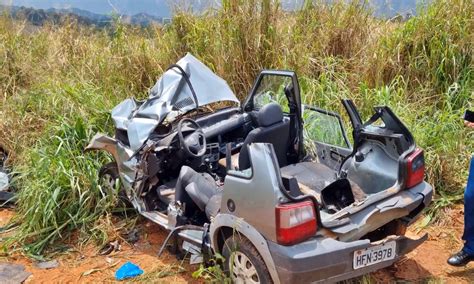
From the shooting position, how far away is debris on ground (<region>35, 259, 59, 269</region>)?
405cm

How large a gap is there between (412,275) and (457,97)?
321cm

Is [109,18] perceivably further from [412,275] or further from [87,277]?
[412,275]

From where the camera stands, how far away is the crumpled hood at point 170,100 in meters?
4.11

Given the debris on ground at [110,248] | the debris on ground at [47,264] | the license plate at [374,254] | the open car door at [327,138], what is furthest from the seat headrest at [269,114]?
the debris on ground at [47,264]

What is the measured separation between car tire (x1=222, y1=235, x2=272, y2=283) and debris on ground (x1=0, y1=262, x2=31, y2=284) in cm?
189

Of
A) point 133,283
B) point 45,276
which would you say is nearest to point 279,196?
point 133,283

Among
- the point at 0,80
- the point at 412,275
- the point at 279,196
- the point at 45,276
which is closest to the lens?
the point at 279,196

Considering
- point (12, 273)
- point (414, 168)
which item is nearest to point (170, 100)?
point (12, 273)

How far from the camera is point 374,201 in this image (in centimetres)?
305

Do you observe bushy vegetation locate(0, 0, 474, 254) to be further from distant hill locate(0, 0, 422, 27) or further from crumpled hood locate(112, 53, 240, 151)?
crumpled hood locate(112, 53, 240, 151)

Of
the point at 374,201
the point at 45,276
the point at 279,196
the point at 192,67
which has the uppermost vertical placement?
the point at 192,67

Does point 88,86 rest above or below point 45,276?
above

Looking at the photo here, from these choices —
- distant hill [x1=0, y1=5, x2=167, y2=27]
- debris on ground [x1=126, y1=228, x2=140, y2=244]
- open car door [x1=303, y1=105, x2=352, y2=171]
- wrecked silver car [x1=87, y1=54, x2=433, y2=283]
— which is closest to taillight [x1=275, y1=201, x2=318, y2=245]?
wrecked silver car [x1=87, y1=54, x2=433, y2=283]

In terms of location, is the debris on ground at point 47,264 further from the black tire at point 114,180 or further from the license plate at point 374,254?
the license plate at point 374,254
